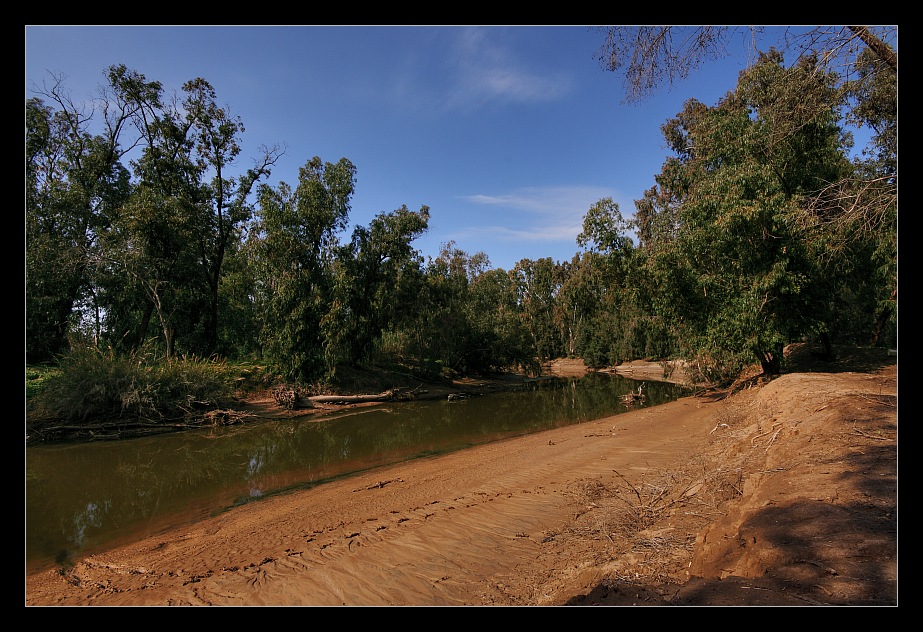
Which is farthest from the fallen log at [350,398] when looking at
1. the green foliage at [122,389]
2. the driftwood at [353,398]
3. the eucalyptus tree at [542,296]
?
the eucalyptus tree at [542,296]

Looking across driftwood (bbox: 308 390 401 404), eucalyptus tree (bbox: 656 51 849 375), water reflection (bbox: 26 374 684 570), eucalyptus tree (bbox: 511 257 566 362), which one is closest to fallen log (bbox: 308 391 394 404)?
driftwood (bbox: 308 390 401 404)

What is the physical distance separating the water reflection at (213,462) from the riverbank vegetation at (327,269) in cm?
295

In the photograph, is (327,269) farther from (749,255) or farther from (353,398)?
(749,255)

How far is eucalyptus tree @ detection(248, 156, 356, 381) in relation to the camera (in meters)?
19.5

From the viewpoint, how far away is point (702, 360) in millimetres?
17562

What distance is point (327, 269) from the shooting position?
2200 centimetres

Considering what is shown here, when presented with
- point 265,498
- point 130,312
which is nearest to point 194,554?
point 265,498

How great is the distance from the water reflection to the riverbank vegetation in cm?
295

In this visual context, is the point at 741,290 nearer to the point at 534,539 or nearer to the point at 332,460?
the point at 534,539

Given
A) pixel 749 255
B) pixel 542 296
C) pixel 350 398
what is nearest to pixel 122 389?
pixel 350 398

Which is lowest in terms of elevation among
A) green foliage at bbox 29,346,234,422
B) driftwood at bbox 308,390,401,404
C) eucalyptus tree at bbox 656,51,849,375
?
driftwood at bbox 308,390,401,404

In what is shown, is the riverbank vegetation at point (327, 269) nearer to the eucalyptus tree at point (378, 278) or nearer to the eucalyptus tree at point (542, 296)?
the eucalyptus tree at point (378, 278)

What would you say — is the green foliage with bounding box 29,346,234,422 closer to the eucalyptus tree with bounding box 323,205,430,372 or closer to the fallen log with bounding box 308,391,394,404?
the fallen log with bounding box 308,391,394,404

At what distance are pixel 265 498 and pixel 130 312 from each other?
2063cm
